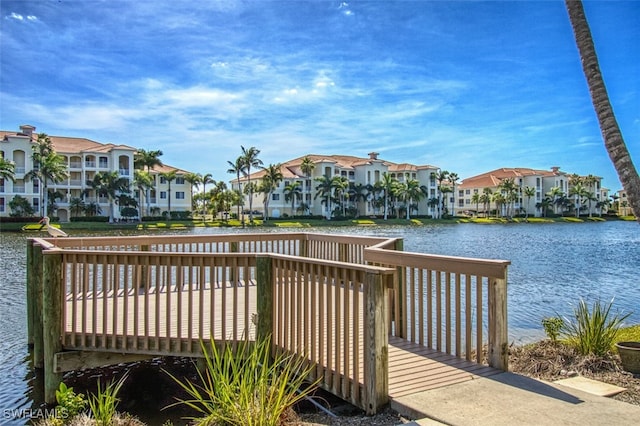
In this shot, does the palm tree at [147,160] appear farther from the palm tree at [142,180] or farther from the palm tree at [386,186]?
the palm tree at [386,186]

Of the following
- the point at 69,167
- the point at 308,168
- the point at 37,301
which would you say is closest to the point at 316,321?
the point at 37,301

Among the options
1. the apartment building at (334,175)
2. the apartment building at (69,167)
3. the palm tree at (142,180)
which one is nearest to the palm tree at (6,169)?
the apartment building at (69,167)

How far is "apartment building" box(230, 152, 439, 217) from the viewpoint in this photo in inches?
3051

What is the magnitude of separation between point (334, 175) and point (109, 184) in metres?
37.4

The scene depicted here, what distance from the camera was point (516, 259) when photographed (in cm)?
2566

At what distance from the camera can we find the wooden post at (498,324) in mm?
4617

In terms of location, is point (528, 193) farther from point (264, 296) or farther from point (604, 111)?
point (264, 296)

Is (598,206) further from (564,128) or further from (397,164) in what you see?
(564,128)

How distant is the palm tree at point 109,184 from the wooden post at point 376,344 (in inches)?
2379

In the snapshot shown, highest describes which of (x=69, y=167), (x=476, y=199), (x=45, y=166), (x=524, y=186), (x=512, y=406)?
(x=69, y=167)

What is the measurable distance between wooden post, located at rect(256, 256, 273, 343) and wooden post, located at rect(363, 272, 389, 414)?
1.62 meters

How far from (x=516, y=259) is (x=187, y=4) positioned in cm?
2141

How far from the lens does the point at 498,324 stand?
15.4ft

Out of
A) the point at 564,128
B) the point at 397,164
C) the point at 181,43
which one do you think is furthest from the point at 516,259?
the point at 397,164
